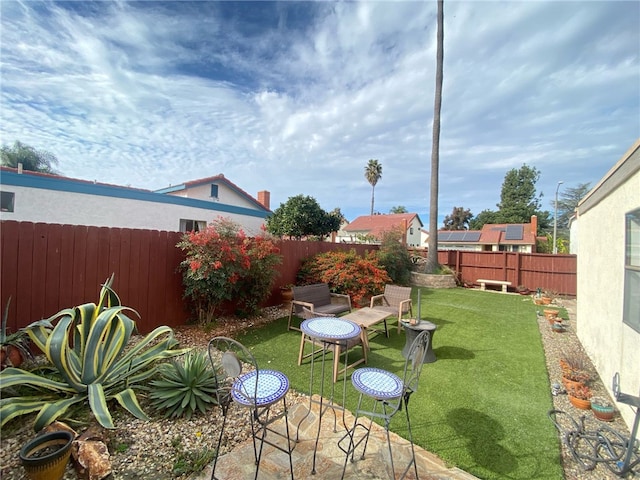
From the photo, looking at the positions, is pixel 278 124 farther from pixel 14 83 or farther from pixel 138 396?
pixel 138 396

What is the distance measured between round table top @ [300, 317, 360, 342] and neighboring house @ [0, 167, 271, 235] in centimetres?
564

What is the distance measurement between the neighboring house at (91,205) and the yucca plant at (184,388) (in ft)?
17.3

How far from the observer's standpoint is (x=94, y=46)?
3879mm

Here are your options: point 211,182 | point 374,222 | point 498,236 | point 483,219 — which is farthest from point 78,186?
point 483,219

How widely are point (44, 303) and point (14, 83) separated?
107 inches

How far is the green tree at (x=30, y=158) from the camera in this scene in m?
18.8

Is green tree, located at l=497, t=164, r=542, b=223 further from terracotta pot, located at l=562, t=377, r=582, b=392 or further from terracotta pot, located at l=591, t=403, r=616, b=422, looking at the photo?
terracotta pot, located at l=591, t=403, r=616, b=422

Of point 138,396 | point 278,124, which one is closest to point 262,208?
point 278,124

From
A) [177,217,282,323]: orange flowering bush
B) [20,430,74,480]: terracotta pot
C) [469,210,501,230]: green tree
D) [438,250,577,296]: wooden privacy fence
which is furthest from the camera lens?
[469,210,501,230]: green tree

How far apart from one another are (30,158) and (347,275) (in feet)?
89.6

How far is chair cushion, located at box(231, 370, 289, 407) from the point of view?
62.2 inches

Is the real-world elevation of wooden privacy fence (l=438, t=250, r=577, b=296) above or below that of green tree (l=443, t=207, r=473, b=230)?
below

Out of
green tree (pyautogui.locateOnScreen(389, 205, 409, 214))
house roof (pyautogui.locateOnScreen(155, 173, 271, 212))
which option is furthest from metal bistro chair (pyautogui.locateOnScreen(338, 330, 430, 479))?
green tree (pyautogui.locateOnScreen(389, 205, 409, 214))

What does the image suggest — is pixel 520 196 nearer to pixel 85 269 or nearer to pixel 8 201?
pixel 85 269
